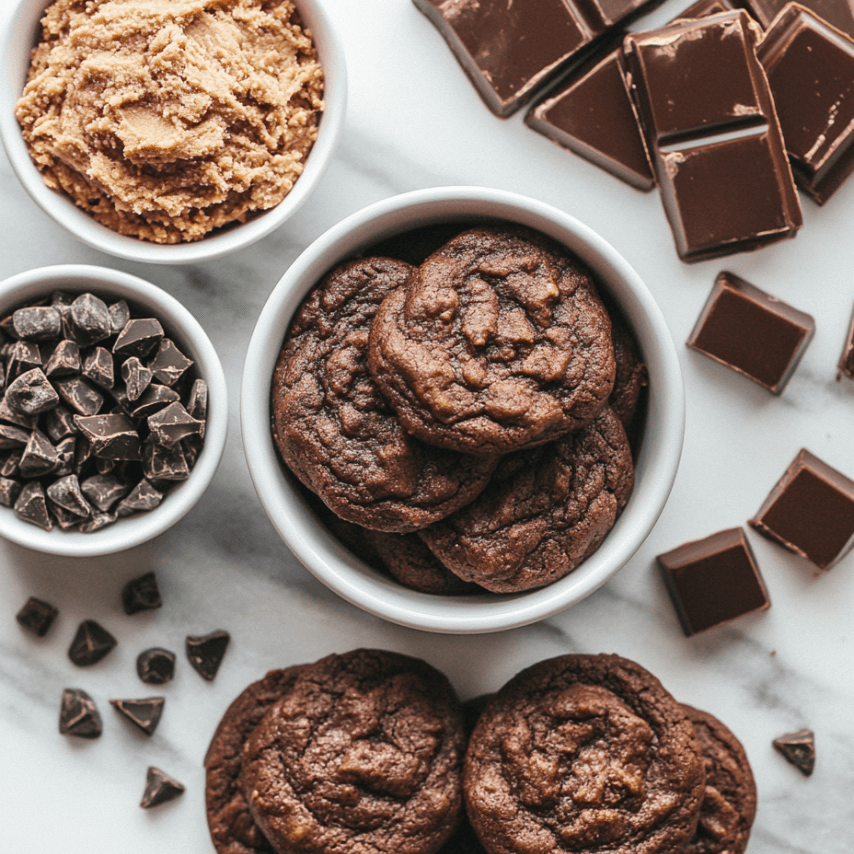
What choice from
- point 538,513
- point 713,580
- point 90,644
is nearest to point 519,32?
point 538,513

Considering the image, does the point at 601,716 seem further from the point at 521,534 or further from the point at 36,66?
the point at 36,66

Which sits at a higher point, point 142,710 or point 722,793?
point 722,793

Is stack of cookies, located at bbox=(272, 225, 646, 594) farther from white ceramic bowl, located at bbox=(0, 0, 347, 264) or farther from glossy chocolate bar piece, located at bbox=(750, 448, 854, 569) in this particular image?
glossy chocolate bar piece, located at bbox=(750, 448, 854, 569)

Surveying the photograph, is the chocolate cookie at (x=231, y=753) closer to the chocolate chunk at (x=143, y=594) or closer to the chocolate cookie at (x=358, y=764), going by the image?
the chocolate cookie at (x=358, y=764)

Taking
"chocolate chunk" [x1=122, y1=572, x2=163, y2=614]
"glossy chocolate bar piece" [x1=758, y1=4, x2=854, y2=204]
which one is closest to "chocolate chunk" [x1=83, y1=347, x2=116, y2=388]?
"chocolate chunk" [x1=122, y1=572, x2=163, y2=614]

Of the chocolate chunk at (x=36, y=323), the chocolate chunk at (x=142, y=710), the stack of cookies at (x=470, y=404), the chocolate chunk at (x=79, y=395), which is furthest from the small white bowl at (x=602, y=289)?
the chocolate chunk at (x=142, y=710)

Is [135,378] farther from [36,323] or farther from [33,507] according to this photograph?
[33,507]

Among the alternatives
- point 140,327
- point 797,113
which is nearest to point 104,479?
point 140,327
